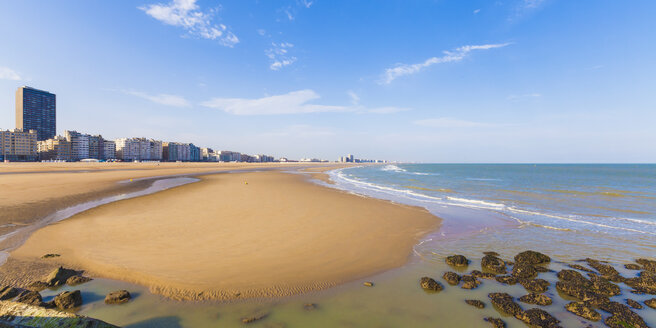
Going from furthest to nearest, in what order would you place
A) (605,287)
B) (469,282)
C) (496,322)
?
(469,282), (605,287), (496,322)

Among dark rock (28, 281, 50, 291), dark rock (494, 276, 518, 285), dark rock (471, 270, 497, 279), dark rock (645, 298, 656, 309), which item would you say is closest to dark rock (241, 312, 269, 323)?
dark rock (28, 281, 50, 291)

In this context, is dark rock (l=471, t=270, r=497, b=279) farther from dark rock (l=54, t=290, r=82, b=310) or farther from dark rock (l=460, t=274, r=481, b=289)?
dark rock (l=54, t=290, r=82, b=310)

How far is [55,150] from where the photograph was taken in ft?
363

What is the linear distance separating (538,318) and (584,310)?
1.13m

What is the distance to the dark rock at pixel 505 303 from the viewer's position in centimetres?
489

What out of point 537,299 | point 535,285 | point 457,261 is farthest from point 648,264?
point 457,261

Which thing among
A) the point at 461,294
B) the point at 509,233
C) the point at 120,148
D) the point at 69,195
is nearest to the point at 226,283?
the point at 461,294

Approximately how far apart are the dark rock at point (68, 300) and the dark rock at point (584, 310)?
31.8 ft

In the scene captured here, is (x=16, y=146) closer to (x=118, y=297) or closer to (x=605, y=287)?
(x=118, y=297)

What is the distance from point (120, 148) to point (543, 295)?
179652mm

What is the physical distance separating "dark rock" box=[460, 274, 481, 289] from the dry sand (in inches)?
66.0

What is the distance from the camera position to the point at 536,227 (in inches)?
456

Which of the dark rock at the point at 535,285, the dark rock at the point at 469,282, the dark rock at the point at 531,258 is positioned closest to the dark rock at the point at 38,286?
the dark rock at the point at 469,282

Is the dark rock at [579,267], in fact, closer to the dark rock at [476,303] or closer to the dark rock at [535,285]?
the dark rock at [535,285]
